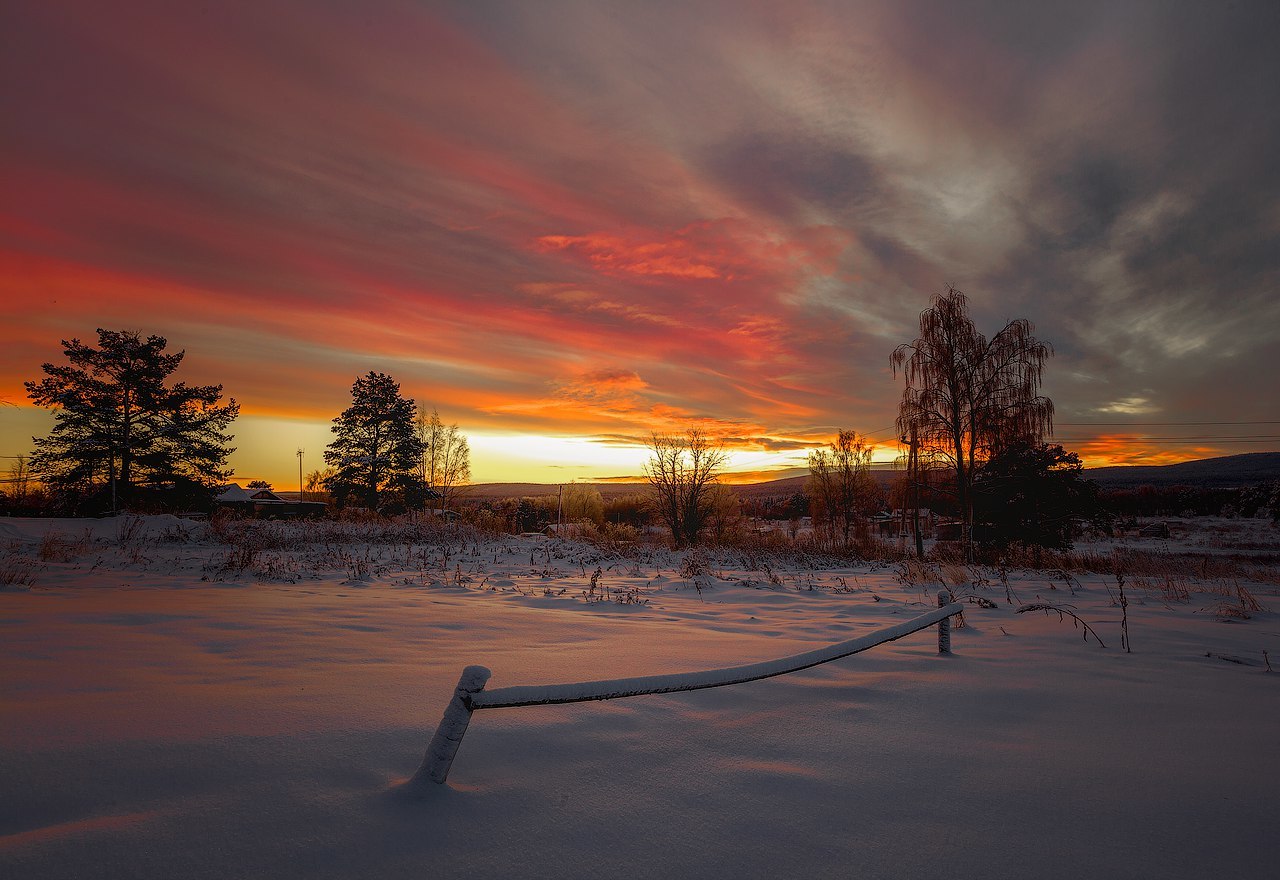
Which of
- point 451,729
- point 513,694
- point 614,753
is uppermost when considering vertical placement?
point 513,694

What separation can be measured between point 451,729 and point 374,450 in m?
40.2

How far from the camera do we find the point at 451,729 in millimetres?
2186

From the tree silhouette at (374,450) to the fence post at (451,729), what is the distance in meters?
39.0

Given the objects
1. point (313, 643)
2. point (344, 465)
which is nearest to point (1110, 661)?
point (313, 643)

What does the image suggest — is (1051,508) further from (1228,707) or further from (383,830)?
(383,830)

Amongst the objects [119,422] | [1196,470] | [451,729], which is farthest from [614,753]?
[1196,470]

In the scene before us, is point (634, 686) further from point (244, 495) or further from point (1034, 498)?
point (244, 495)

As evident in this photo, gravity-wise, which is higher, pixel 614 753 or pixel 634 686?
pixel 634 686

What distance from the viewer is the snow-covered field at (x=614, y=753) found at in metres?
1.97

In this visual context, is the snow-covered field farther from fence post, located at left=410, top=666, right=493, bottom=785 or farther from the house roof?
the house roof

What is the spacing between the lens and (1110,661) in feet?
16.2

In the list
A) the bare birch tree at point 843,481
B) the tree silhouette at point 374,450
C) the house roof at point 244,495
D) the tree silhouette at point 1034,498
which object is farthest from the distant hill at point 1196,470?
the house roof at point 244,495

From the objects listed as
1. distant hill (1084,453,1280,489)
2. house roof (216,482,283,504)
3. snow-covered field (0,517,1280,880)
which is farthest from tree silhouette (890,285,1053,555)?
distant hill (1084,453,1280,489)

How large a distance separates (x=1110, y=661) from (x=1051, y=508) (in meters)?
18.5
